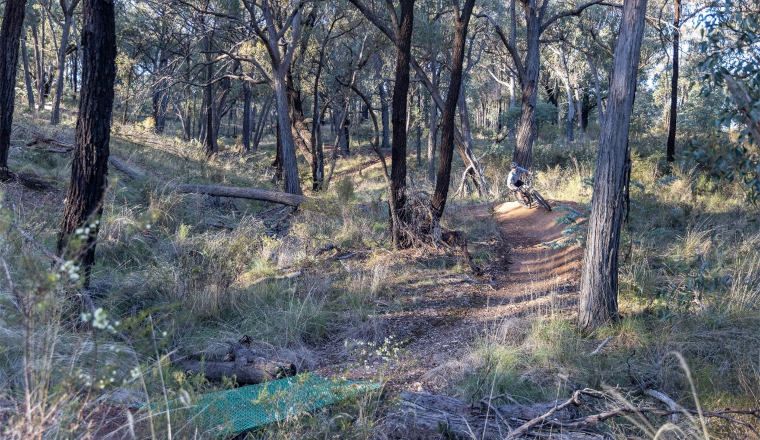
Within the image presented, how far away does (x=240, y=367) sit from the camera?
5047 mm

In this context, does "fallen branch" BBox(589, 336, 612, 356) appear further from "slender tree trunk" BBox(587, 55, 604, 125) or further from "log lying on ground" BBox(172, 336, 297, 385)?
"slender tree trunk" BBox(587, 55, 604, 125)

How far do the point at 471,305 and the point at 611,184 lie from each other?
2550 mm

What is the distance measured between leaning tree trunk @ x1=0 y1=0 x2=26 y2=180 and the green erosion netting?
876cm

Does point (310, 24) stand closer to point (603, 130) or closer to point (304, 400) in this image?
point (603, 130)

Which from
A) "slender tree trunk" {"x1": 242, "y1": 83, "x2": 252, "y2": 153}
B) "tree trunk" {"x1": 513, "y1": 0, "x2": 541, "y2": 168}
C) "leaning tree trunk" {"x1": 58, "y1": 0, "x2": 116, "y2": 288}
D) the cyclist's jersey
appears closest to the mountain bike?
the cyclist's jersey

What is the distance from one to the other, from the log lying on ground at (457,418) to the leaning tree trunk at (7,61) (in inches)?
376

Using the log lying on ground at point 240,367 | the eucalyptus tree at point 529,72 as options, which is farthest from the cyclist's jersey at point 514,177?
the log lying on ground at point 240,367

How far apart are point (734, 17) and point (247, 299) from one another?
18.5ft

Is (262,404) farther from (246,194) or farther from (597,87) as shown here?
(597,87)

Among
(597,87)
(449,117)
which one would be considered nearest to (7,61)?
(449,117)

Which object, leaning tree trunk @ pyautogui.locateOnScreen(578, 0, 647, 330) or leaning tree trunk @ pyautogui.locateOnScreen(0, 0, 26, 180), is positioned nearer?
leaning tree trunk @ pyautogui.locateOnScreen(578, 0, 647, 330)

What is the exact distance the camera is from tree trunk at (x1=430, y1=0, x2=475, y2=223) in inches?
384

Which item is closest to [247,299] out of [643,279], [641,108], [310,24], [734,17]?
[643,279]

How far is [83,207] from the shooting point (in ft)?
20.7
